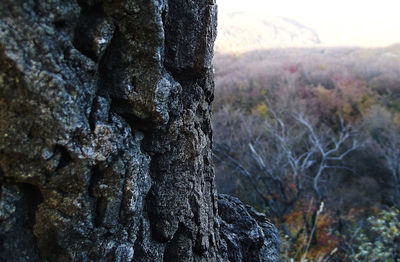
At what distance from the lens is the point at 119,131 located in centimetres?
157

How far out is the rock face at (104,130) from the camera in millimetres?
1220

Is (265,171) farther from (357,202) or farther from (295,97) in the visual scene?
(295,97)

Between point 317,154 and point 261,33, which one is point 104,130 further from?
point 261,33

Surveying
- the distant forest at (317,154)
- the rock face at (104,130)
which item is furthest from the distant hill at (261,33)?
the rock face at (104,130)

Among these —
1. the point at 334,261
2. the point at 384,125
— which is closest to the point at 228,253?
the point at 334,261

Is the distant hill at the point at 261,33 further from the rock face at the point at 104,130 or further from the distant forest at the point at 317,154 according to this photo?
the rock face at the point at 104,130

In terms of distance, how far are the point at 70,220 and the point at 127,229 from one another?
33 cm

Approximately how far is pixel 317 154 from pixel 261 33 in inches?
1336

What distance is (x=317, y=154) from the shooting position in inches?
585

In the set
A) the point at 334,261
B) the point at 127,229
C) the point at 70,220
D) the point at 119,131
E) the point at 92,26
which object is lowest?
the point at 334,261

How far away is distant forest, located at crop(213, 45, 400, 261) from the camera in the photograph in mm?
10648

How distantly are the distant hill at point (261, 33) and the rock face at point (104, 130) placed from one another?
106ft

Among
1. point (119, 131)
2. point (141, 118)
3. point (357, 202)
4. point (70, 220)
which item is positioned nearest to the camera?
point (70, 220)

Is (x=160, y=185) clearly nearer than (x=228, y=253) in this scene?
Yes
